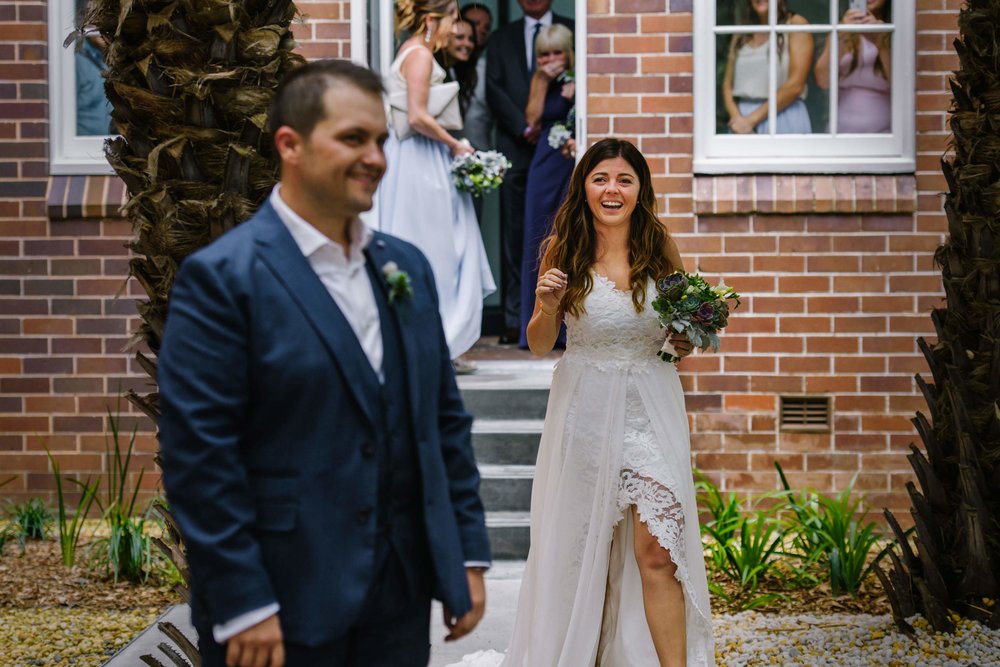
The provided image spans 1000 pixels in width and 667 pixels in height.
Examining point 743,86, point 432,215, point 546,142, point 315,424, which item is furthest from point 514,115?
point 315,424

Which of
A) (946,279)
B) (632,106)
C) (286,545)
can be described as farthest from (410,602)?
(632,106)

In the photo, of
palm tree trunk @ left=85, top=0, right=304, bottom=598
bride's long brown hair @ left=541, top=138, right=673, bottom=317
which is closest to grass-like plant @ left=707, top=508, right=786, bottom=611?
bride's long brown hair @ left=541, top=138, right=673, bottom=317

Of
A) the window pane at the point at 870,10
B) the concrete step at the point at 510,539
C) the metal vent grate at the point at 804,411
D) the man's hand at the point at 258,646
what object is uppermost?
the window pane at the point at 870,10

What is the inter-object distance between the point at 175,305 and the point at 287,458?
37cm

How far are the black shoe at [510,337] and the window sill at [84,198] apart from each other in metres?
2.96

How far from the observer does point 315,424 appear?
2393mm

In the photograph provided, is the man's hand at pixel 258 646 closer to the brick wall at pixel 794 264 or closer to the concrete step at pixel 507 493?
the concrete step at pixel 507 493

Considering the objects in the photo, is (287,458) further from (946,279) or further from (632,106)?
(632,106)

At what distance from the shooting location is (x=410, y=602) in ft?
8.39

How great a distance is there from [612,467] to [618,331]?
1.68 ft

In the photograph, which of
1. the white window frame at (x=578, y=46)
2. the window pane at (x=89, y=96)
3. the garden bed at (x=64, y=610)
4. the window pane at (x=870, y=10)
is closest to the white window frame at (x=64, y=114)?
the window pane at (x=89, y=96)

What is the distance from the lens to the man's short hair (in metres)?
2.43

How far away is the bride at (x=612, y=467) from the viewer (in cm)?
447

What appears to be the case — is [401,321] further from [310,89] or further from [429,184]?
[429,184]
